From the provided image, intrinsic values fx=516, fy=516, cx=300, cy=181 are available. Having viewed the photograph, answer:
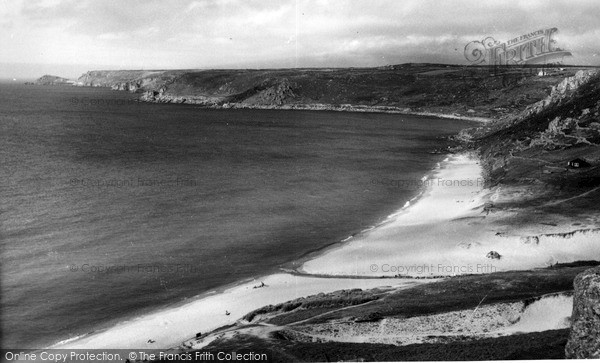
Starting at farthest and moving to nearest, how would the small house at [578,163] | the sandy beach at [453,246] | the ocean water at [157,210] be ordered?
the small house at [578,163] < the sandy beach at [453,246] < the ocean water at [157,210]

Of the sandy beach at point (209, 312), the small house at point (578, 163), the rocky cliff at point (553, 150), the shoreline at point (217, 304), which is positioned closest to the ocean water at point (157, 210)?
the shoreline at point (217, 304)

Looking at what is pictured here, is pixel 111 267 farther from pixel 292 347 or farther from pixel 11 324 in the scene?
pixel 292 347

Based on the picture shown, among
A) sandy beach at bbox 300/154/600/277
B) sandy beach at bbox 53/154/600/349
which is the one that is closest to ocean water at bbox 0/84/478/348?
sandy beach at bbox 53/154/600/349

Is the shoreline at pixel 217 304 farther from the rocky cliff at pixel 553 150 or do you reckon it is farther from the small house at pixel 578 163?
the small house at pixel 578 163

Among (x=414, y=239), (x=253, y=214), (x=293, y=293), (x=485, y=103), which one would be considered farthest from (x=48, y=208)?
(x=485, y=103)

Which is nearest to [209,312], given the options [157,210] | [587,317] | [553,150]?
[157,210]

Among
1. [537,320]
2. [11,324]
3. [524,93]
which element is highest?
[524,93]
